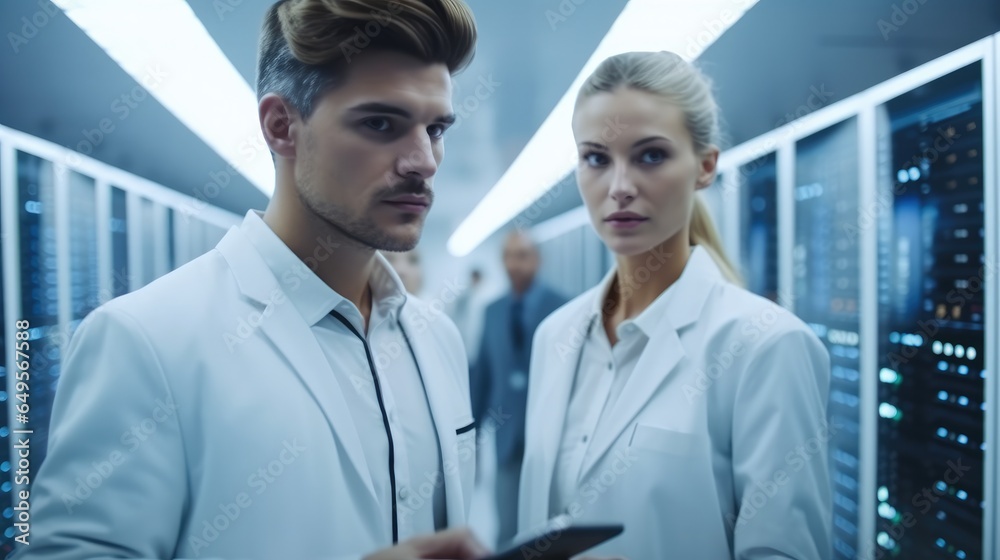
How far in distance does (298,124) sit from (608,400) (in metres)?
1.00

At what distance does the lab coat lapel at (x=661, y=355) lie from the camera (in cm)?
138

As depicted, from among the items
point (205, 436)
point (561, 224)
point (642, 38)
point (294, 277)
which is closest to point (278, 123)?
point (294, 277)

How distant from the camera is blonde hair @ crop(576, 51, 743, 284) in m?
1.36

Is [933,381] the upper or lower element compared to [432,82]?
lower

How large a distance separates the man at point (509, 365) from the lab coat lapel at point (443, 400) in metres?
0.47

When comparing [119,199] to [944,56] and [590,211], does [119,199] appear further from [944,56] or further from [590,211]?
[944,56]

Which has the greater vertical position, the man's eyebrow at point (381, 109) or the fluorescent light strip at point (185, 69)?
the fluorescent light strip at point (185, 69)

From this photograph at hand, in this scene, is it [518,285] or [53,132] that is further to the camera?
[518,285]

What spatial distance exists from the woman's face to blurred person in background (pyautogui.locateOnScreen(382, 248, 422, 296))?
1457 millimetres

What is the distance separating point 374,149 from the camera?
3.84 feet

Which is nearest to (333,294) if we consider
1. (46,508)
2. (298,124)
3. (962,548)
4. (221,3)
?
(298,124)

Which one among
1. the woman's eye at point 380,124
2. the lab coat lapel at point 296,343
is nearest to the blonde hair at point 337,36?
the woman's eye at point 380,124

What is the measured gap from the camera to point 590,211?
4.81 feet

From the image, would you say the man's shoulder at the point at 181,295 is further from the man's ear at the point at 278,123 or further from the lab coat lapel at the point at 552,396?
the lab coat lapel at the point at 552,396
